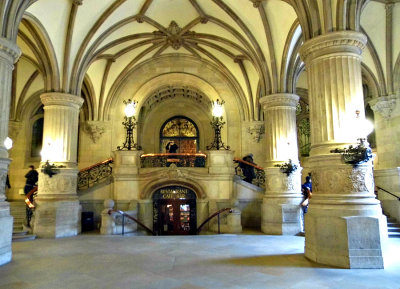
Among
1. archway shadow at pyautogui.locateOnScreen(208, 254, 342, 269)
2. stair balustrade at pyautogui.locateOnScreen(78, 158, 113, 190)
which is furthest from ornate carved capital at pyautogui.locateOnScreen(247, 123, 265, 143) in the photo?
archway shadow at pyautogui.locateOnScreen(208, 254, 342, 269)

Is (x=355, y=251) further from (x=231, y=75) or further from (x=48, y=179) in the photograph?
(x=231, y=75)

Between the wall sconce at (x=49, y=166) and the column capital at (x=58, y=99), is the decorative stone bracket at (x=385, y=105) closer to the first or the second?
the column capital at (x=58, y=99)

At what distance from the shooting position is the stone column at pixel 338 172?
19.7 feet

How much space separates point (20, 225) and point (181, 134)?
1023cm

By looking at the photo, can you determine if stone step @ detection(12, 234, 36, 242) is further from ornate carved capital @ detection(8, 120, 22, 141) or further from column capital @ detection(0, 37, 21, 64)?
ornate carved capital @ detection(8, 120, 22, 141)

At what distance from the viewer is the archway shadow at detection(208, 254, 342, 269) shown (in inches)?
241

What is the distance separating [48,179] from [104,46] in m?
6.01

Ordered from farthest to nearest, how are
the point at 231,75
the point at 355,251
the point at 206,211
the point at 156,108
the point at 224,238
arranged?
the point at 156,108
the point at 231,75
the point at 206,211
the point at 224,238
the point at 355,251

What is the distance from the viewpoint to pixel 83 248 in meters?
8.16

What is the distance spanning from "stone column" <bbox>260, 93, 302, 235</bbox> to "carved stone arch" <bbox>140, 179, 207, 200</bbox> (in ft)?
8.31

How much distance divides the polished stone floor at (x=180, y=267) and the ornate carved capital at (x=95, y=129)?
831cm

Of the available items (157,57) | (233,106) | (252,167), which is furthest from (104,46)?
(252,167)

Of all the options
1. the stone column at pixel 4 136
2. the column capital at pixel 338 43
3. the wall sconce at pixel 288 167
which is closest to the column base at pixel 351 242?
the column capital at pixel 338 43

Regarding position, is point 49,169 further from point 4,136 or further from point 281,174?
point 281,174
